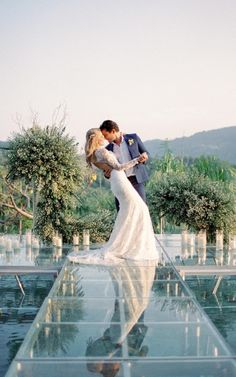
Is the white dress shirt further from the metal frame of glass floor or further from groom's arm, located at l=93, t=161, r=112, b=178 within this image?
the metal frame of glass floor

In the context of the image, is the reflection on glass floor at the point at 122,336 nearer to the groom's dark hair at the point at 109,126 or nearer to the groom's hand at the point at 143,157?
the groom's hand at the point at 143,157

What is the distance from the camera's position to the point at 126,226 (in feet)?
23.6

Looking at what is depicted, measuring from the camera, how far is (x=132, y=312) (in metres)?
4.10

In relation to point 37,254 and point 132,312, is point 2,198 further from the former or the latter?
point 132,312

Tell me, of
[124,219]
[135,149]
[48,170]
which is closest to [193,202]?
[48,170]

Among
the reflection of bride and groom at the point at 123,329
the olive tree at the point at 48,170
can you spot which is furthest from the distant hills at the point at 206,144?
the reflection of bride and groom at the point at 123,329

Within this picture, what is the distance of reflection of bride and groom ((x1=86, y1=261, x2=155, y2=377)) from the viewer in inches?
122

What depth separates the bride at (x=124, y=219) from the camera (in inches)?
278

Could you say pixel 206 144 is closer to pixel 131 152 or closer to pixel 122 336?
pixel 131 152

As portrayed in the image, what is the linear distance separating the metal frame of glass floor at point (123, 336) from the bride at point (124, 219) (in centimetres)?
186

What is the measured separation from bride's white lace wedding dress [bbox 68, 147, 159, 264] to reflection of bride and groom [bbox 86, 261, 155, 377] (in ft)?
4.61

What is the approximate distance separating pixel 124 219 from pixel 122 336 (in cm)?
372

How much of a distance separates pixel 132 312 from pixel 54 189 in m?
7.89

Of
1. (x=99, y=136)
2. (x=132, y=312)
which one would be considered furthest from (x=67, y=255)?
(x=132, y=312)
